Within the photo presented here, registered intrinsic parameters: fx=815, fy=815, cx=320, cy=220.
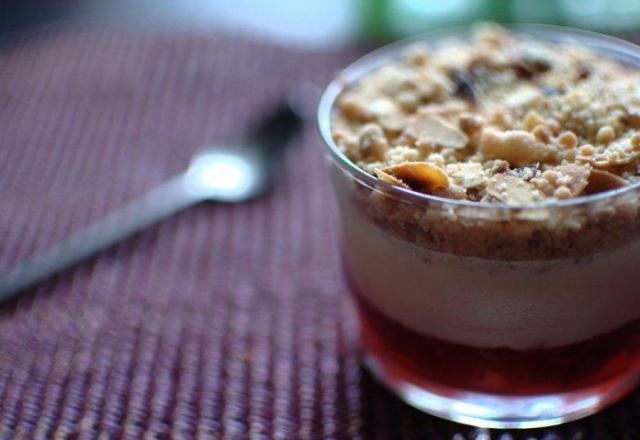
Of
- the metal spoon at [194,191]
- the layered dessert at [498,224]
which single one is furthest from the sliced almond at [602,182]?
the metal spoon at [194,191]

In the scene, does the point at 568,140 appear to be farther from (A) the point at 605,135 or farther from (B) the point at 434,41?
(B) the point at 434,41

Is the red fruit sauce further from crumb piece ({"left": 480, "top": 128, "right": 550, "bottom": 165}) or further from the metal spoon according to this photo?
the metal spoon

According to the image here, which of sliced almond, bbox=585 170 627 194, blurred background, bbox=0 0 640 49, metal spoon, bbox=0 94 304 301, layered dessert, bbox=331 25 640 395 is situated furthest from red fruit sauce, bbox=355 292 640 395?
blurred background, bbox=0 0 640 49

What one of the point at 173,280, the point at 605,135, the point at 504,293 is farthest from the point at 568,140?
the point at 173,280

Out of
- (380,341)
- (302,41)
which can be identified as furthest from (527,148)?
(302,41)

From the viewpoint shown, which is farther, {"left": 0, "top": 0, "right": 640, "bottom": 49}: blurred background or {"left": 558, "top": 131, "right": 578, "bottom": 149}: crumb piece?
{"left": 0, "top": 0, "right": 640, "bottom": 49}: blurred background

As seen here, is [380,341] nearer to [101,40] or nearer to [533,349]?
[533,349]

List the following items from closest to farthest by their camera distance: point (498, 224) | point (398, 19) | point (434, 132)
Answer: point (498, 224), point (434, 132), point (398, 19)
